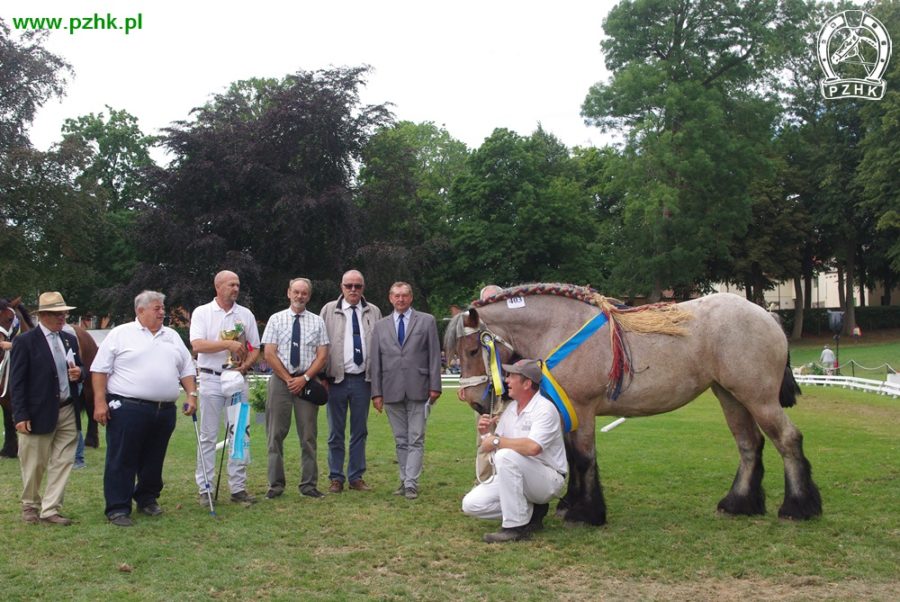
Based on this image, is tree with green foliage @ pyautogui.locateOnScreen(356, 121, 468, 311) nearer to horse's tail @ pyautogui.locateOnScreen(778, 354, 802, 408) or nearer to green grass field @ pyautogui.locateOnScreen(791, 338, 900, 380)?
green grass field @ pyautogui.locateOnScreen(791, 338, 900, 380)

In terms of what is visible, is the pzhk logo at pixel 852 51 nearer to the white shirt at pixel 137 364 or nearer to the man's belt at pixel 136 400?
the white shirt at pixel 137 364

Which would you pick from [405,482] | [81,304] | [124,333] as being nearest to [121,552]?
[124,333]

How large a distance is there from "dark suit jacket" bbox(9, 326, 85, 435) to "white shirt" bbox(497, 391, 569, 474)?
3790 millimetres

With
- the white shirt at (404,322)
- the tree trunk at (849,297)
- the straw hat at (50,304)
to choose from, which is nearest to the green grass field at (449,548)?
the white shirt at (404,322)

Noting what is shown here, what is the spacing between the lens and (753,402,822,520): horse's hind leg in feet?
21.3

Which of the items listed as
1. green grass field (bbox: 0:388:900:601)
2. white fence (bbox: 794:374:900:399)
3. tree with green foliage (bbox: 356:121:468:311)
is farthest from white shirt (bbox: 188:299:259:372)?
tree with green foliage (bbox: 356:121:468:311)

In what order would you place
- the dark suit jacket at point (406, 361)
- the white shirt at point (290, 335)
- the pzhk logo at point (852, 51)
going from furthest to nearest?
the pzhk logo at point (852, 51)
the dark suit jacket at point (406, 361)
the white shirt at point (290, 335)

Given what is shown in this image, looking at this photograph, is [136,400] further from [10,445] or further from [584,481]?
[10,445]

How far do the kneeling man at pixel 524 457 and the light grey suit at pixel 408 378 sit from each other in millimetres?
1586

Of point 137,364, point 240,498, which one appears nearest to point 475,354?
point 240,498

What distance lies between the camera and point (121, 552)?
5730mm

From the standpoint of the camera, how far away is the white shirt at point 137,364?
21.9 feet

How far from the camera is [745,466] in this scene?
6902mm

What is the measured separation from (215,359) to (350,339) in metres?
1.38
